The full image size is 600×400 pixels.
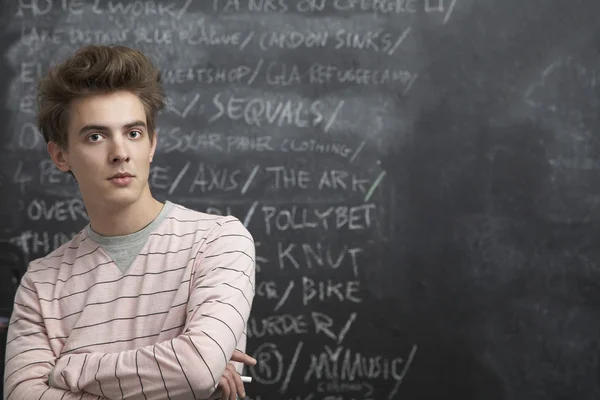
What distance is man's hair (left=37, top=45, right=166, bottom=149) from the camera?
1671 millimetres

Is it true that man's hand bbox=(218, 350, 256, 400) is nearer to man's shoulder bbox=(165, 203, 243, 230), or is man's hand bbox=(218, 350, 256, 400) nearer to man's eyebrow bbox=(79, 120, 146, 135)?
man's shoulder bbox=(165, 203, 243, 230)

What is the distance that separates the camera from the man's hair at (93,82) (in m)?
1.67

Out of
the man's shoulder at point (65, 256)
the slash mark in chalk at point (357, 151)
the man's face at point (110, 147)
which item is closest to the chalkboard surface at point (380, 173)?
the slash mark in chalk at point (357, 151)

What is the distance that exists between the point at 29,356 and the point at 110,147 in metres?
0.46

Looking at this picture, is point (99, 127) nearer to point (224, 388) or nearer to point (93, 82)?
point (93, 82)

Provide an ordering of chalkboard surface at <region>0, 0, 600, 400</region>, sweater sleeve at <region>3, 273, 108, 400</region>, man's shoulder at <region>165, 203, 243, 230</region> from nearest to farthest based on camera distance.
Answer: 1. sweater sleeve at <region>3, 273, 108, 400</region>
2. man's shoulder at <region>165, 203, 243, 230</region>
3. chalkboard surface at <region>0, 0, 600, 400</region>

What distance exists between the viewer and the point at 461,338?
3.08 meters

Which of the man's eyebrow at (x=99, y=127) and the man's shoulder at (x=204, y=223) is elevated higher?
the man's eyebrow at (x=99, y=127)

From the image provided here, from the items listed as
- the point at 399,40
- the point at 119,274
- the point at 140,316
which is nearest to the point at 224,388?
the point at 140,316

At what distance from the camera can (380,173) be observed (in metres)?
3.09

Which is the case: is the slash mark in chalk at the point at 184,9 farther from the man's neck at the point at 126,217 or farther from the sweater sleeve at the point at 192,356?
the sweater sleeve at the point at 192,356

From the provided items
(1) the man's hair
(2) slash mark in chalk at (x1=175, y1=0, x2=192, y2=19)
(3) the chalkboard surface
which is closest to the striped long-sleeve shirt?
(1) the man's hair

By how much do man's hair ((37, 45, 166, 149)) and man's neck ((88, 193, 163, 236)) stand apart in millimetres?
162

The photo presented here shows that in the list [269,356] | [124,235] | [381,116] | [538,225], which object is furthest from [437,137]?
[124,235]
